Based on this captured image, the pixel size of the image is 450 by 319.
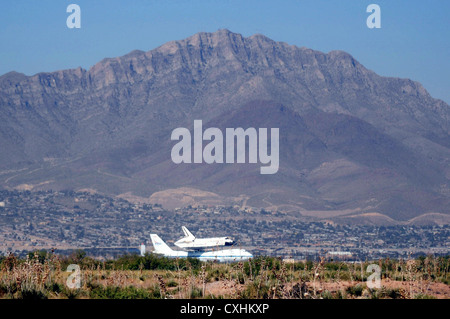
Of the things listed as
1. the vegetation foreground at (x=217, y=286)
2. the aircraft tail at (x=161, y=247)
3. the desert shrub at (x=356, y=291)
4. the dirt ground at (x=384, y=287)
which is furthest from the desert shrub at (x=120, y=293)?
the aircraft tail at (x=161, y=247)

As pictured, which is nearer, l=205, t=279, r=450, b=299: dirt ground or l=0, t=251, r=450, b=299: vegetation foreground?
l=0, t=251, r=450, b=299: vegetation foreground

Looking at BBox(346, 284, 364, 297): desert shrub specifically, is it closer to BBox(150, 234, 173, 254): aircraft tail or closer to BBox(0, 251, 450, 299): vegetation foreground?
BBox(0, 251, 450, 299): vegetation foreground

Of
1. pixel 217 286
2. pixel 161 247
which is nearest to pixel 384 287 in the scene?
pixel 217 286

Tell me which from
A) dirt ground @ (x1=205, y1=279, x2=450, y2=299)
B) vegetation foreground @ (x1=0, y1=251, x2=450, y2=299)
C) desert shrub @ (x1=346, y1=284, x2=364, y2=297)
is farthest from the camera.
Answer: desert shrub @ (x1=346, y1=284, x2=364, y2=297)

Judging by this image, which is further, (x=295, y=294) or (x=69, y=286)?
(x=69, y=286)

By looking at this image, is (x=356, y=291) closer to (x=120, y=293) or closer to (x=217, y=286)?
(x=217, y=286)

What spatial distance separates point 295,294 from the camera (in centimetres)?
2764

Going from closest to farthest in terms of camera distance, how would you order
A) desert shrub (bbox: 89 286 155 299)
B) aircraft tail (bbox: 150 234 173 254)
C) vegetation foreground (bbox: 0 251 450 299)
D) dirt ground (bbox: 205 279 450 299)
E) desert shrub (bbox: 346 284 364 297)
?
vegetation foreground (bbox: 0 251 450 299)
desert shrub (bbox: 89 286 155 299)
dirt ground (bbox: 205 279 450 299)
desert shrub (bbox: 346 284 364 297)
aircraft tail (bbox: 150 234 173 254)

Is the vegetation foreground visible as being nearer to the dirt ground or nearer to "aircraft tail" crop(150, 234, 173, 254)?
the dirt ground

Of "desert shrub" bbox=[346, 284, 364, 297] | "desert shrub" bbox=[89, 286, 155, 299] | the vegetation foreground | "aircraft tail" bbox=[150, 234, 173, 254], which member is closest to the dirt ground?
the vegetation foreground

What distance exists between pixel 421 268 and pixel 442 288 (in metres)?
7.24

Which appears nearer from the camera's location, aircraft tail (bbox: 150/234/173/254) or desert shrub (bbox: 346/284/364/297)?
desert shrub (bbox: 346/284/364/297)
